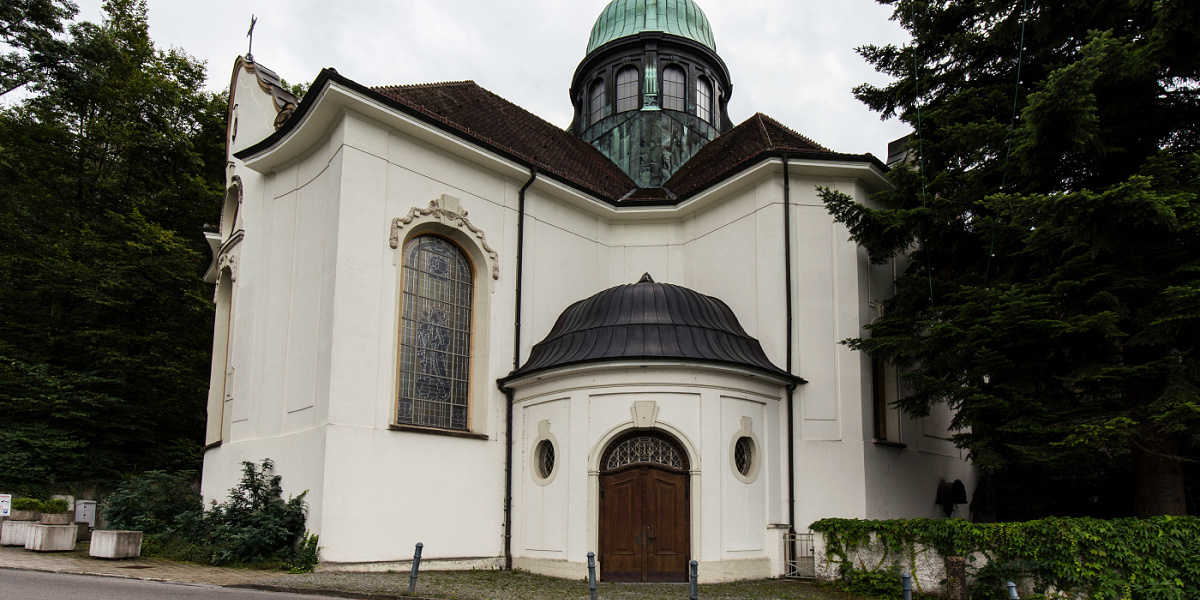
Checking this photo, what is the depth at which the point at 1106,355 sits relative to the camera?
37.2ft

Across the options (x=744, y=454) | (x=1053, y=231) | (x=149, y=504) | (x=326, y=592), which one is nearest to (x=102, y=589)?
(x=326, y=592)

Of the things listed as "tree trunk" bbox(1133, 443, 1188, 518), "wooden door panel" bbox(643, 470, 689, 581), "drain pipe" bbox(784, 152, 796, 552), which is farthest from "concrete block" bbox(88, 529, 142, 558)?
"tree trunk" bbox(1133, 443, 1188, 518)

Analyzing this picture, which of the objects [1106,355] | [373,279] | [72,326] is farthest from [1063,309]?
[72,326]

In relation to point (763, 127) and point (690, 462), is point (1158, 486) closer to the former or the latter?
point (690, 462)

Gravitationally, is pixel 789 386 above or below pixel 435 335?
below

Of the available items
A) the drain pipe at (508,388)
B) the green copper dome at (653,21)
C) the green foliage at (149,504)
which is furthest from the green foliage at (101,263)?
the green copper dome at (653,21)

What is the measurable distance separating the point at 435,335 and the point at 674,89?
13097 millimetres

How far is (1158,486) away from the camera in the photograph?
12047 mm

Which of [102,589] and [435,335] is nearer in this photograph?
[102,589]

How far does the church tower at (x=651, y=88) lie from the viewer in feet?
78.2

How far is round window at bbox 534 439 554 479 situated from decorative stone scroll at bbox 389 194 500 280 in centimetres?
346

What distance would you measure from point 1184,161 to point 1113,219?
2.51 metres

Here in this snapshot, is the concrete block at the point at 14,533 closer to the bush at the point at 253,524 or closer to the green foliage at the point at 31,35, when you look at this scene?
the bush at the point at 253,524

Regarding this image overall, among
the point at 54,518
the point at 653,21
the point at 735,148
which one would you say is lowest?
the point at 54,518
